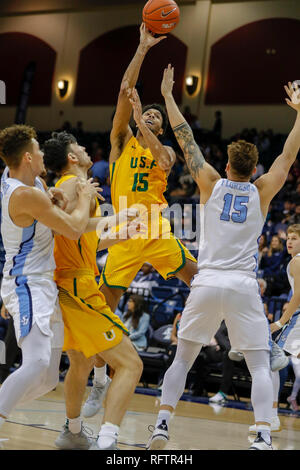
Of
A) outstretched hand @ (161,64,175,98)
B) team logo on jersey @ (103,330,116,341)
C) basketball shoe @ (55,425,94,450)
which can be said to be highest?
outstretched hand @ (161,64,175,98)

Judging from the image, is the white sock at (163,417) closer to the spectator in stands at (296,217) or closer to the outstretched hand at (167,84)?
the outstretched hand at (167,84)

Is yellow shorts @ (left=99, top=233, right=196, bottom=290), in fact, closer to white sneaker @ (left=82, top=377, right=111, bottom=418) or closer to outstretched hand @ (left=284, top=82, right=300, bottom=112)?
white sneaker @ (left=82, top=377, right=111, bottom=418)

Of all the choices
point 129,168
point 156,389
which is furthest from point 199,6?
point 129,168

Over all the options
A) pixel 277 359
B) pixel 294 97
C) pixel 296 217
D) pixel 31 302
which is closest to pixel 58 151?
pixel 31 302

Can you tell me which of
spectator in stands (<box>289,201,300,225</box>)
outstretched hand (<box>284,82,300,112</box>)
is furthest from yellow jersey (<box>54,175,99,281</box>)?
spectator in stands (<box>289,201,300,225</box>)

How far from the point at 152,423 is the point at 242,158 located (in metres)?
3.04

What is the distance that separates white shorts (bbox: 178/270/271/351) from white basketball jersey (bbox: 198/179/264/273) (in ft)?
0.30

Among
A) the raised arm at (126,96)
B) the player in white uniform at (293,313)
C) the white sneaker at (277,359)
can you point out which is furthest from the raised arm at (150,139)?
the white sneaker at (277,359)

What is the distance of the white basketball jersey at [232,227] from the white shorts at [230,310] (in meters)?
0.09

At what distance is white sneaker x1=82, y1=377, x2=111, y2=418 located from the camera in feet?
17.9

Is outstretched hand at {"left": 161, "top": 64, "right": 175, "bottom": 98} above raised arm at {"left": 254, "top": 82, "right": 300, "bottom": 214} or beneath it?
above

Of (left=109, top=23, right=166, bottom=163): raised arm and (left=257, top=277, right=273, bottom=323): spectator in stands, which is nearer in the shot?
(left=109, top=23, right=166, bottom=163): raised arm

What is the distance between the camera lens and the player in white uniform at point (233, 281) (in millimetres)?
4473

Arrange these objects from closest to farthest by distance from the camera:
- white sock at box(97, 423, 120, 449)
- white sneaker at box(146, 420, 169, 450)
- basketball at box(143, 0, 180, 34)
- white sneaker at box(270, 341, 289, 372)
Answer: white sock at box(97, 423, 120, 449) → white sneaker at box(146, 420, 169, 450) → basketball at box(143, 0, 180, 34) → white sneaker at box(270, 341, 289, 372)
